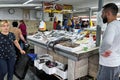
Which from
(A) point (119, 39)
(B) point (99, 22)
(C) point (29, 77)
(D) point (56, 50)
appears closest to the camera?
(A) point (119, 39)

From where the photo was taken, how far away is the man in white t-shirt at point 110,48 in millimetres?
1934

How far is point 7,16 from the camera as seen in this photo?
13602mm

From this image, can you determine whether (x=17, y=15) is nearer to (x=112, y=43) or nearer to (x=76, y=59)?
(x=76, y=59)

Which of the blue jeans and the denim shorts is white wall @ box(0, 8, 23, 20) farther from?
the denim shorts

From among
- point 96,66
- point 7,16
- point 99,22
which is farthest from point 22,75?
point 7,16

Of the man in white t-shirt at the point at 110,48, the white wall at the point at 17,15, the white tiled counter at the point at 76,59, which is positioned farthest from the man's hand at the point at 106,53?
the white wall at the point at 17,15

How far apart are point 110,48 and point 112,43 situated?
7 cm

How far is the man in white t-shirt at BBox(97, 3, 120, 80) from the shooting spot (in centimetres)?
193

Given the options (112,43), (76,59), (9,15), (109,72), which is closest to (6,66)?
(76,59)

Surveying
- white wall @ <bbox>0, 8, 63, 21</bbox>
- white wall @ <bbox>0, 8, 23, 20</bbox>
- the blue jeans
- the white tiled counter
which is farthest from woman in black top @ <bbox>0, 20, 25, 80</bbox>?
white wall @ <bbox>0, 8, 23, 20</bbox>

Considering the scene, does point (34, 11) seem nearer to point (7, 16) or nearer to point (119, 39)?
point (7, 16)

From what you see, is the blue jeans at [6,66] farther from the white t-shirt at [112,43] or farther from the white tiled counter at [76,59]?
the white t-shirt at [112,43]

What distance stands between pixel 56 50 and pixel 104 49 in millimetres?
1541

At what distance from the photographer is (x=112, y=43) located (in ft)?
6.52
